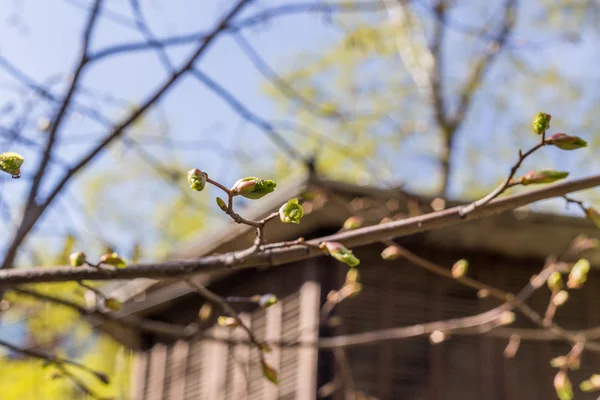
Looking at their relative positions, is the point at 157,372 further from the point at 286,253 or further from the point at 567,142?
the point at 567,142

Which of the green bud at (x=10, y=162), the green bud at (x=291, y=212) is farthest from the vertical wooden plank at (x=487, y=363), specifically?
the green bud at (x=10, y=162)

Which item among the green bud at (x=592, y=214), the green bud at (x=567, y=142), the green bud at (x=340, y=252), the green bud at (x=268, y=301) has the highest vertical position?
the green bud at (x=567, y=142)

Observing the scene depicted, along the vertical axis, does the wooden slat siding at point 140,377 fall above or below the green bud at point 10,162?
above

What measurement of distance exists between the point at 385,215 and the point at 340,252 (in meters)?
2.35

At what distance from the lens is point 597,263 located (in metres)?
4.18

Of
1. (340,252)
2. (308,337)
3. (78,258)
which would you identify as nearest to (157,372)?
(308,337)

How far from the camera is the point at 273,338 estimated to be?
4.07 metres

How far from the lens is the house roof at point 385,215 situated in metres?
3.66

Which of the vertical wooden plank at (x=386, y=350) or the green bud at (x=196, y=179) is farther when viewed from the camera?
the vertical wooden plank at (x=386, y=350)

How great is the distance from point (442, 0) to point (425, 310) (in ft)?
14.0

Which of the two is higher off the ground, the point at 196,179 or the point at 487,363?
the point at 487,363

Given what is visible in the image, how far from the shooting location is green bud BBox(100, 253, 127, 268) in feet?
5.23

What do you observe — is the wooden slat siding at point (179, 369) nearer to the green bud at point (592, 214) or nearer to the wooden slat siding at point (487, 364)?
the wooden slat siding at point (487, 364)

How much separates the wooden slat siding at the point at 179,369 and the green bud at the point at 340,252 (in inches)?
141
